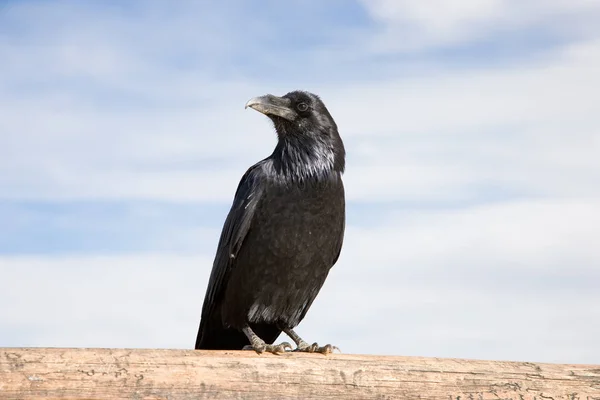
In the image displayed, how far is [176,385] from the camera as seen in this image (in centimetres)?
411

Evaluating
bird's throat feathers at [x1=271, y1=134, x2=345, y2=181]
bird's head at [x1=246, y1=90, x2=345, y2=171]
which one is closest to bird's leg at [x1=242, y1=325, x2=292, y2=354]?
bird's throat feathers at [x1=271, y1=134, x2=345, y2=181]

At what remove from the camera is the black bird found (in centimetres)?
530

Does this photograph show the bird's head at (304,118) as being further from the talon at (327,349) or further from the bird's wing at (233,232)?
the talon at (327,349)

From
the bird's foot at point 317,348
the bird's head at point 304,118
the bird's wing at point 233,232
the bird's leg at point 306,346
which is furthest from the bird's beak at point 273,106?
the bird's foot at point 317,348

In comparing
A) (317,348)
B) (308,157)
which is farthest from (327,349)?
(308,157)

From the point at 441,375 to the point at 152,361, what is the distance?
1556mm

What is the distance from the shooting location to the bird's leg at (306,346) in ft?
16.4

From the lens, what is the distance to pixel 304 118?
5.71 m

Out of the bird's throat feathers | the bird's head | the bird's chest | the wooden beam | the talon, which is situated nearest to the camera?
the wooden beam

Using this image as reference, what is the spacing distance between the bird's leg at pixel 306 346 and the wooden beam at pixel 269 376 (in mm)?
279

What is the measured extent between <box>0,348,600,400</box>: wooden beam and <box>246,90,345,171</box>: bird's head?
1540 mm

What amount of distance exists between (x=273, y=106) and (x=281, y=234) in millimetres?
920

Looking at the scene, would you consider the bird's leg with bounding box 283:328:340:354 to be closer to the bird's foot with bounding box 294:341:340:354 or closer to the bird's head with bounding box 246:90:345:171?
the bird's foot with bounding box 294:341:340:354

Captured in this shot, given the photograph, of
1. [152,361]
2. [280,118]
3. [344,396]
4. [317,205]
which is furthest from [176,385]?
[280,118]
